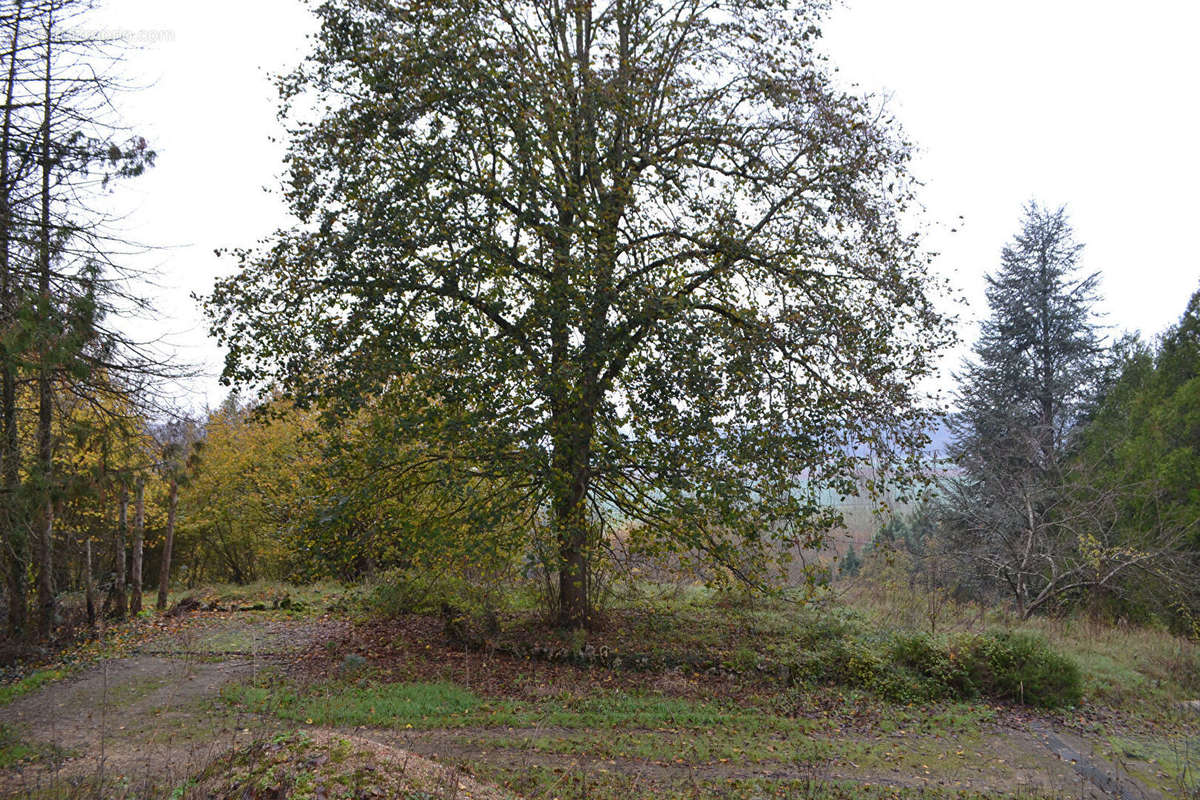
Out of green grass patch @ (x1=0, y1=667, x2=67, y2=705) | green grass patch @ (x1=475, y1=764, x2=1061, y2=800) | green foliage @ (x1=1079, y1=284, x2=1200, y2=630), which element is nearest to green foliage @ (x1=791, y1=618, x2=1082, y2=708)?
green grass patch @ (x1=475, y1=764, x2=1061, y2=800)

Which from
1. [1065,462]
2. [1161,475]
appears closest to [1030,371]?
[1065,462]

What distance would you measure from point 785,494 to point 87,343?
26.7 ft

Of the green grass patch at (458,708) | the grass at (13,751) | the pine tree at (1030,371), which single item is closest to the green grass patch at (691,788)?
the green grass patch at (458,708)

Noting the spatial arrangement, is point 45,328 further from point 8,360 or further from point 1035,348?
point 1035,348

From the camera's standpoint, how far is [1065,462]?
21156mm

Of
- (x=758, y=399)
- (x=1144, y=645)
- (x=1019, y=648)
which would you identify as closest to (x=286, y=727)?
(x=758, y=399)

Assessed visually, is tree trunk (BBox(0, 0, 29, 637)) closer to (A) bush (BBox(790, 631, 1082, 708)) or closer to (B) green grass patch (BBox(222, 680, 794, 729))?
(B) green grass patch (BBox(222, 680, 794, 729))

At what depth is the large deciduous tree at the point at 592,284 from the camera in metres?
9.15

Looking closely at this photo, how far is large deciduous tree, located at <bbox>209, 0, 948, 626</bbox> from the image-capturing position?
30.0ft

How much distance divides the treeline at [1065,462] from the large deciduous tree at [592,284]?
8.45ft

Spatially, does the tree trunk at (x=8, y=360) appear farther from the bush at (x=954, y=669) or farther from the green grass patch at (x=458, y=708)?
the bush at (x=954, y=669)

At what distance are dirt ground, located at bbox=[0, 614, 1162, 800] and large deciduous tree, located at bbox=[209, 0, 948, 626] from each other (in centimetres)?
297

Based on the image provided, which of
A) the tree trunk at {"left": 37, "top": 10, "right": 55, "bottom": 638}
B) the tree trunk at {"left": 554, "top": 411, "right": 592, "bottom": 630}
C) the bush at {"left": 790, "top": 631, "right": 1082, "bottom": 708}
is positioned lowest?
the bush at {"left": 790, "top": 631, "right": 1082, "bottom": 708}

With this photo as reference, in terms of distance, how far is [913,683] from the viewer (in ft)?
33.6
